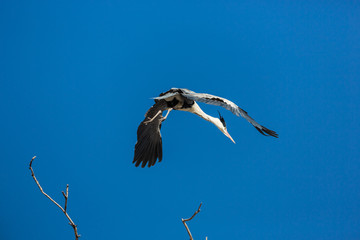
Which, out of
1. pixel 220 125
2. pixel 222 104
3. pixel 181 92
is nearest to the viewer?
pixel 222 104

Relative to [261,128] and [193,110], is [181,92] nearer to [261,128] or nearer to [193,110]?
[193,110]

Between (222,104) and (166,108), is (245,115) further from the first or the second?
(166,108)

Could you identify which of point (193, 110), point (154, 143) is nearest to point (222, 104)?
point (193, 110)

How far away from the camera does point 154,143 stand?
74.1 inches

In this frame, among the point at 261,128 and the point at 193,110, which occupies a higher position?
the point at 193,110

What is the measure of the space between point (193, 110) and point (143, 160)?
34 centimetres

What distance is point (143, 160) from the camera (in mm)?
1862

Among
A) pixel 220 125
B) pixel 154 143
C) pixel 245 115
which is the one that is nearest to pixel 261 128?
pixel 245 115

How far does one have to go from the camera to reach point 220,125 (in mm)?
2020

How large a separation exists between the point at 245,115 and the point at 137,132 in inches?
19.9

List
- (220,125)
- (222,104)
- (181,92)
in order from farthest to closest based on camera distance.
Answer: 1. (220,125)
2. (181,92)
3. (222,104)

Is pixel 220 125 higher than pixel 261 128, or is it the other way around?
pixel 220 125

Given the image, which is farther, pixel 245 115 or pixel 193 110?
pixel 193 110

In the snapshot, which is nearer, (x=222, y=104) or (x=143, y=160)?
(x=222, y=104)
